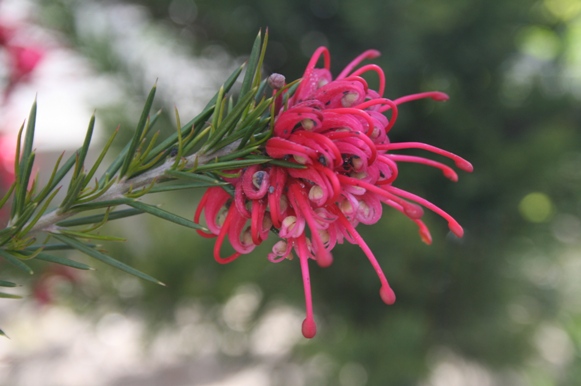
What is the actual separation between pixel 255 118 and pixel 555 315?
4.04 feet

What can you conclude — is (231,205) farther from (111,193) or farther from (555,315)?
(555,315)

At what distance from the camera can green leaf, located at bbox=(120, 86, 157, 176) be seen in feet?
0.74

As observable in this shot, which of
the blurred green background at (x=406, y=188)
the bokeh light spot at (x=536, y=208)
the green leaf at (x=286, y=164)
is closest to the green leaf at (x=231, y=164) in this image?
the green leaf at (x=286, y=164)

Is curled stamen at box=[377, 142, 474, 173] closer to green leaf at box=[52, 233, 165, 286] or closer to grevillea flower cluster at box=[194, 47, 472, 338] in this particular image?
grevillea flower cluster at box=[194, 47, 472, 338]

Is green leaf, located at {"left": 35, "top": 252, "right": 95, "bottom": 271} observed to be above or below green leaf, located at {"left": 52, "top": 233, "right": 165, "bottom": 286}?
below

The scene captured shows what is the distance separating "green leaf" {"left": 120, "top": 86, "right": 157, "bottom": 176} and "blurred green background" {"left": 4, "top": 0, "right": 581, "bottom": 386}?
605 mm

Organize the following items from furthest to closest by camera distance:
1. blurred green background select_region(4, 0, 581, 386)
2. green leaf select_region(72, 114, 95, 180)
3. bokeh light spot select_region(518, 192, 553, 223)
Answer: bokeh light spot select_region(518, 192, 553, 223) < blurred green background select_region(4, 0, 581, 386) < green leaf select_region(72, 114, 95, 180)

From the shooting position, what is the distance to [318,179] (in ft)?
0.76

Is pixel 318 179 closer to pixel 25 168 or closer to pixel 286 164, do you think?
pixel 286 164

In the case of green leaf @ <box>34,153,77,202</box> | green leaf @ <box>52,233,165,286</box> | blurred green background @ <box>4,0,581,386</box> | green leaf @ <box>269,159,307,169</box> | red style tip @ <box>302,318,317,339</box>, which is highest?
green leaf @ <box>269,159,307,169</box>

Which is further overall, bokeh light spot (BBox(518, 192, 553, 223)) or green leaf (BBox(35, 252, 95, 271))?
bokeh light spot (BBox(518, 192, 553, 223))

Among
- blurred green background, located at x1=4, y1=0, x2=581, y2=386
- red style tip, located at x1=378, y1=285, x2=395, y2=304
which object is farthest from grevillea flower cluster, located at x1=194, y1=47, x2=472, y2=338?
blurred green background, located at x1=4, y1=0, x2=581, y2=386

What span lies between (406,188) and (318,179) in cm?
72

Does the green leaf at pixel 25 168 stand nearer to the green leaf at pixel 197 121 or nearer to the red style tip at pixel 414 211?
the green leaf at pixel 197 121
